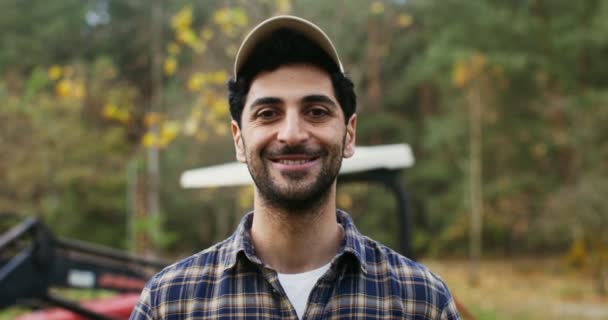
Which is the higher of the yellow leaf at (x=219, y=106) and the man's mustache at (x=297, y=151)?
the yellow leaf at (x=219, y=106)

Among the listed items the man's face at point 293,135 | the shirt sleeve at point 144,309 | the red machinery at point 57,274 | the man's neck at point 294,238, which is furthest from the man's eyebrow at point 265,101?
the red machinery at point 57,274

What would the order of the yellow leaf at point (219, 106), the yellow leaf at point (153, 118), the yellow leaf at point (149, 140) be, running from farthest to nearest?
the yellow leaf at point (153, 118), the yellow leaf at point (149, 140), the yellow leaf at point (219, 106)

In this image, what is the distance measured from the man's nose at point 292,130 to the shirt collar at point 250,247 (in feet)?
0.83

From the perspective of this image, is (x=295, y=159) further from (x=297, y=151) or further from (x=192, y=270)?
(x=192, y=270)

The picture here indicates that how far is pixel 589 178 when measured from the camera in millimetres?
13312

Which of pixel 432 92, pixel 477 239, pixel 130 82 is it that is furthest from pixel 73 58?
pixel 477 239

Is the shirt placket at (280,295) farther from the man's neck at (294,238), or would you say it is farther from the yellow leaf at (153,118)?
the yellow leaf at (153,118)

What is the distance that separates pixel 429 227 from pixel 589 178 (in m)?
6.72

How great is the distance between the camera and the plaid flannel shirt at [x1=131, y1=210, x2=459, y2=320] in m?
1.44

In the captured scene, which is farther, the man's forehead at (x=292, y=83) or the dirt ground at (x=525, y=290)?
the dirt ground at (x=525, y=290)

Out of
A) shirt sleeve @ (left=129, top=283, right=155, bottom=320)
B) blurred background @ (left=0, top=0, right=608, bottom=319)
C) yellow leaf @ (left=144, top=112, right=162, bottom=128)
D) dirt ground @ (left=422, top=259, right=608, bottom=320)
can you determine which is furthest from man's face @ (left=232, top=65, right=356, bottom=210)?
blurred background @ (left=0, top=0, right=608, bottom=319)

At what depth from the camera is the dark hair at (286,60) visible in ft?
5.16

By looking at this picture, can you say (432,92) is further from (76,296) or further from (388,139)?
(76,296)

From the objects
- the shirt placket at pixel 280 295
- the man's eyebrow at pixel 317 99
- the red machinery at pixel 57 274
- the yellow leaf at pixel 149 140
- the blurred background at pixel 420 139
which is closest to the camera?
the shirt placket at pixel 280 295
